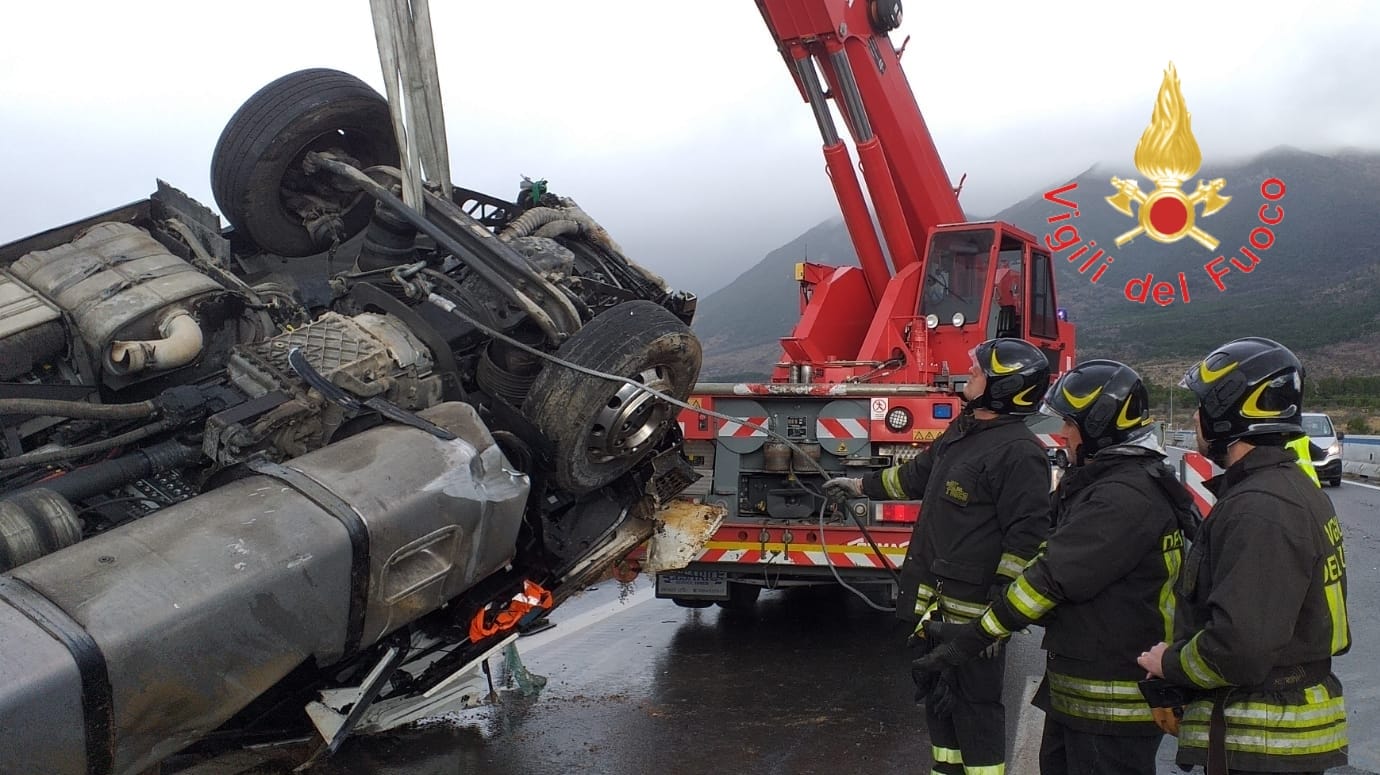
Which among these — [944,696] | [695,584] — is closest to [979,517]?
[944,696]

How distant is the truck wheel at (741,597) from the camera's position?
7.08m

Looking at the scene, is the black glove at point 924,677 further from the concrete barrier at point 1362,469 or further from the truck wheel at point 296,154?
the concrete barrier at point 1362,469

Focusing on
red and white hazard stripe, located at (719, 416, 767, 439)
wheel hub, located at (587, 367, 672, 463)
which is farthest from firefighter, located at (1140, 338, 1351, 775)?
red and white hazard stripe, located at (719, 416, 767, 439)

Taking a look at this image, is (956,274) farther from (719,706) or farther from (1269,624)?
(1269,624)

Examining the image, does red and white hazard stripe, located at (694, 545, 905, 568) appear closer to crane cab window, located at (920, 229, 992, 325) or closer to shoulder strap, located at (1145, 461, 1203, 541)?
crane cab window, located at (920, 229, 992, 325)

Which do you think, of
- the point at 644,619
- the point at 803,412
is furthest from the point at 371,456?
the point at 644,619

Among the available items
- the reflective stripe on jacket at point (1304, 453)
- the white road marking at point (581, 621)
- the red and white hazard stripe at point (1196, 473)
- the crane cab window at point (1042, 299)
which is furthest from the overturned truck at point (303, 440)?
the crane cab window at point (1042, 299)

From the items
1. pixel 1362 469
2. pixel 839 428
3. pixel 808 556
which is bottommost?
Result: pixel 1362 469

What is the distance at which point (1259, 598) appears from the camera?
2.24 m

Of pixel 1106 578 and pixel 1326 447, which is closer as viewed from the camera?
pixel 1106 578

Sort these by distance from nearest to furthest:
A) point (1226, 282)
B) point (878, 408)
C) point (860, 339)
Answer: point (878, 408), point (860, 339), point (1226, 282)

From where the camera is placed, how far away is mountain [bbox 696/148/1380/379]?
2329 inches

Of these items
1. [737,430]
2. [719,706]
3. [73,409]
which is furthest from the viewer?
[737,430]

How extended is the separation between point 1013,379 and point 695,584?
3.14m
